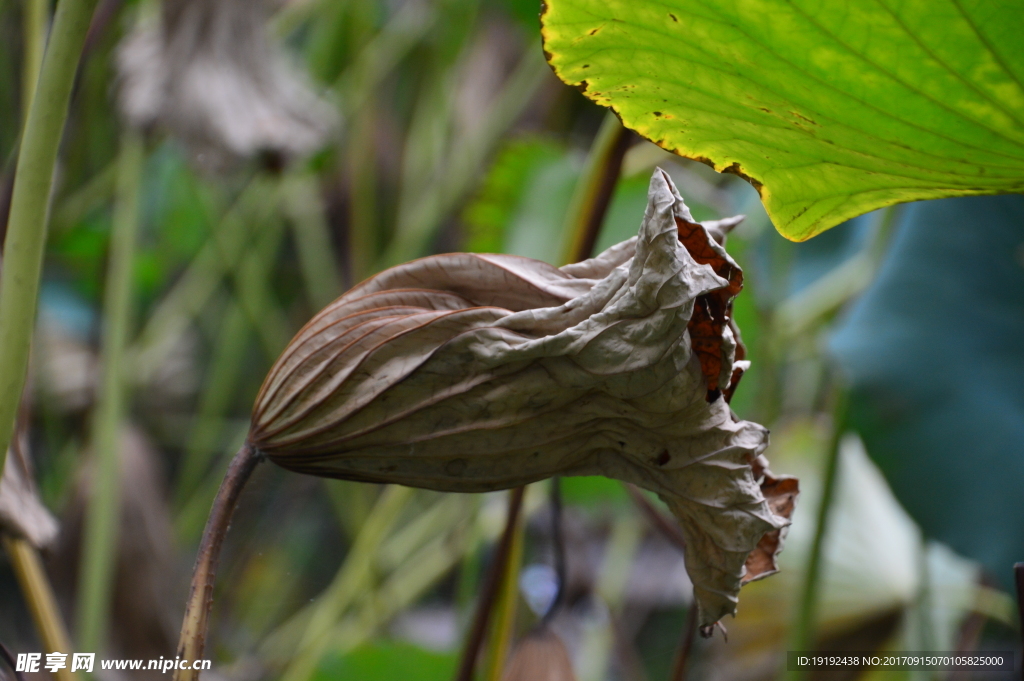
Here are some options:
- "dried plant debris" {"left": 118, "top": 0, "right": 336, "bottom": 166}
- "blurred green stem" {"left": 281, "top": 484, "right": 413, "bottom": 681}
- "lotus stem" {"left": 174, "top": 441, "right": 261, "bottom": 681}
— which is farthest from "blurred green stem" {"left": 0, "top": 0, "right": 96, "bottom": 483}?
"dried plant debris" {"left": 118, "top": 0, "right": 336, "bottom": 166}

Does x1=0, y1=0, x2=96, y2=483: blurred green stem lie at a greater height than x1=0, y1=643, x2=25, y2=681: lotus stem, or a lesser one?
greater

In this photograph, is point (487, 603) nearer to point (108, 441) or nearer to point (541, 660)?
point (541, 660)

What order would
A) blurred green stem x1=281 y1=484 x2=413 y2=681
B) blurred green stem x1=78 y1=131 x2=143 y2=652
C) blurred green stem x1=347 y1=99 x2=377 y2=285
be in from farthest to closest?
blurred green stem x1=347 y1=99 x2=377 y2=285 < blurred green stem x1=281 y1=484 x2=413 y2=681 < blurred green stem x1=78 y1=131 x2=143 y2=652

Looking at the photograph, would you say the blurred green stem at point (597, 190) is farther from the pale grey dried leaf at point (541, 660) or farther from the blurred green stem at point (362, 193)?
the blurred green stem at point (362, 193)

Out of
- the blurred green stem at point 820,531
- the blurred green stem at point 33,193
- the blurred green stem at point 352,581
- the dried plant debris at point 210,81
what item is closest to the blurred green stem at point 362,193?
the dried plant debris at point 210,81

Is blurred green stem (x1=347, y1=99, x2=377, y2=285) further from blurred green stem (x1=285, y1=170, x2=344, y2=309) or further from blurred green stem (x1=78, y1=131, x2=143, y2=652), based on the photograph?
blurred green stem (x1=78, y1=131, x2=143, y2=652)

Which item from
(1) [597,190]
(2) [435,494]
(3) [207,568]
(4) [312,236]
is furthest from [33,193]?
(4) [312,236]
